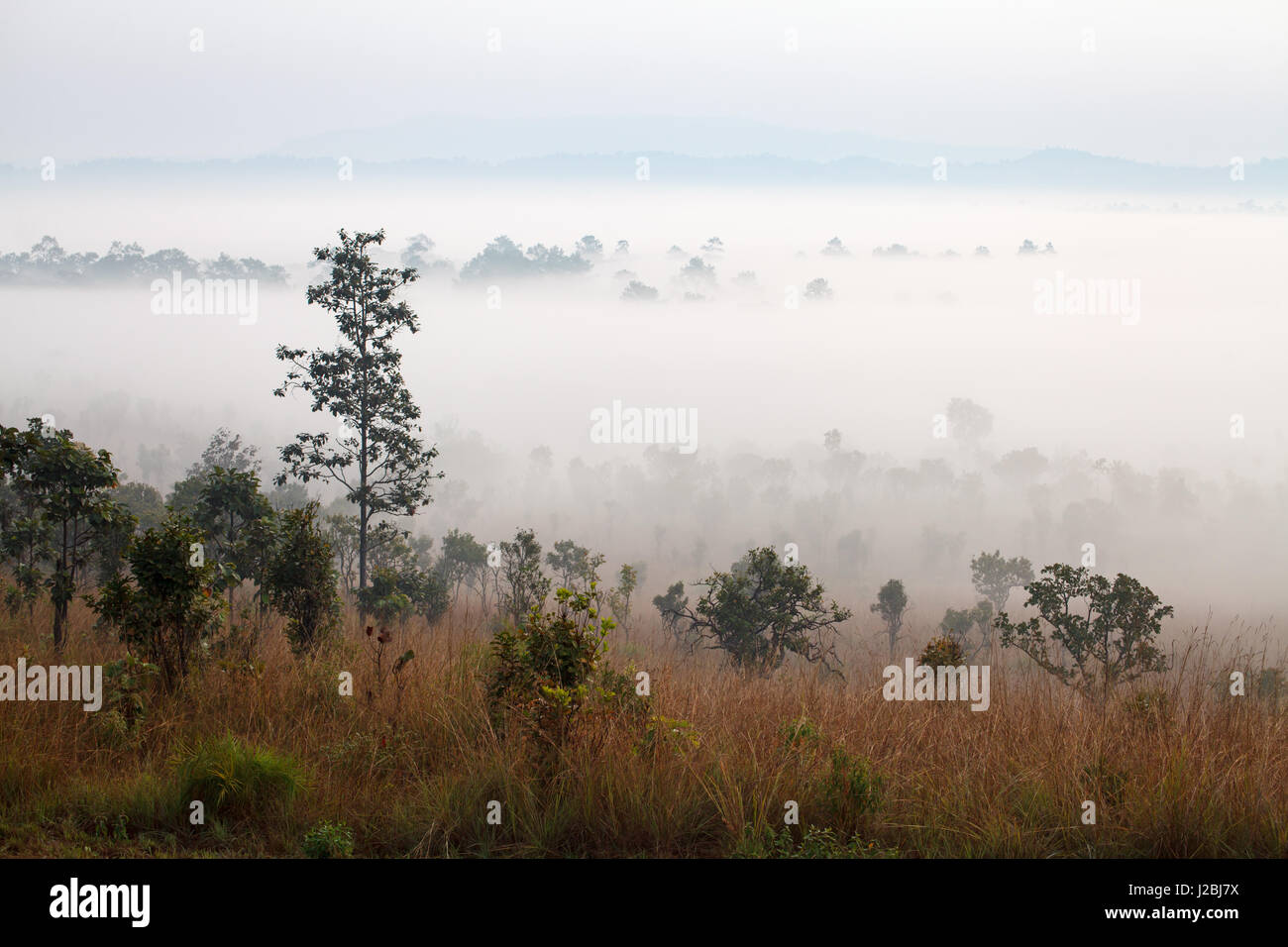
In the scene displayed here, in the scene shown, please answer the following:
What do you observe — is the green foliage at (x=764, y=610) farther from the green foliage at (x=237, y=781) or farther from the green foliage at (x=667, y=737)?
the green foliage at (x=237, y=781)

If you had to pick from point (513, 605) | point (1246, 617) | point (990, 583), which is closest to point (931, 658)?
point (1246, 617)

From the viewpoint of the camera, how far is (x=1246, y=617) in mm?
8164

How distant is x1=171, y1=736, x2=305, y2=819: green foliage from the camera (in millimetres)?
6652

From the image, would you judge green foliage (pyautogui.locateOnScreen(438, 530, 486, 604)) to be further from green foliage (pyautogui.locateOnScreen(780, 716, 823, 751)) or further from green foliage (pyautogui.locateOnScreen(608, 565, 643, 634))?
green foliage (pyautogui.locateOnScreen(780, 716, 823, 751))

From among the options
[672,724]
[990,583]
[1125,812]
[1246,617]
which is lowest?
[990,583]

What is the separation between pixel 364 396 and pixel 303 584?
614 inches

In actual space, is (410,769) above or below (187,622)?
below

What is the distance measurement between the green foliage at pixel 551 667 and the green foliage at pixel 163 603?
361 centimetres

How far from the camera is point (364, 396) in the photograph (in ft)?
83.7

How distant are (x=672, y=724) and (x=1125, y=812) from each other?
3.28 metres

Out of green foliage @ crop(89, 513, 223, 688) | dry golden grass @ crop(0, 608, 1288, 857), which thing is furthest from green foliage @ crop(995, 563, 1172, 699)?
green foliage @ crop(89, 513, 223, 688)

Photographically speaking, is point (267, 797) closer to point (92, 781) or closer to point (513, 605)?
point (92, 781)

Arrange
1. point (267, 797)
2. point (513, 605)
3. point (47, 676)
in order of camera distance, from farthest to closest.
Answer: point (513, 605), point (47, 676), point (267, 797)
